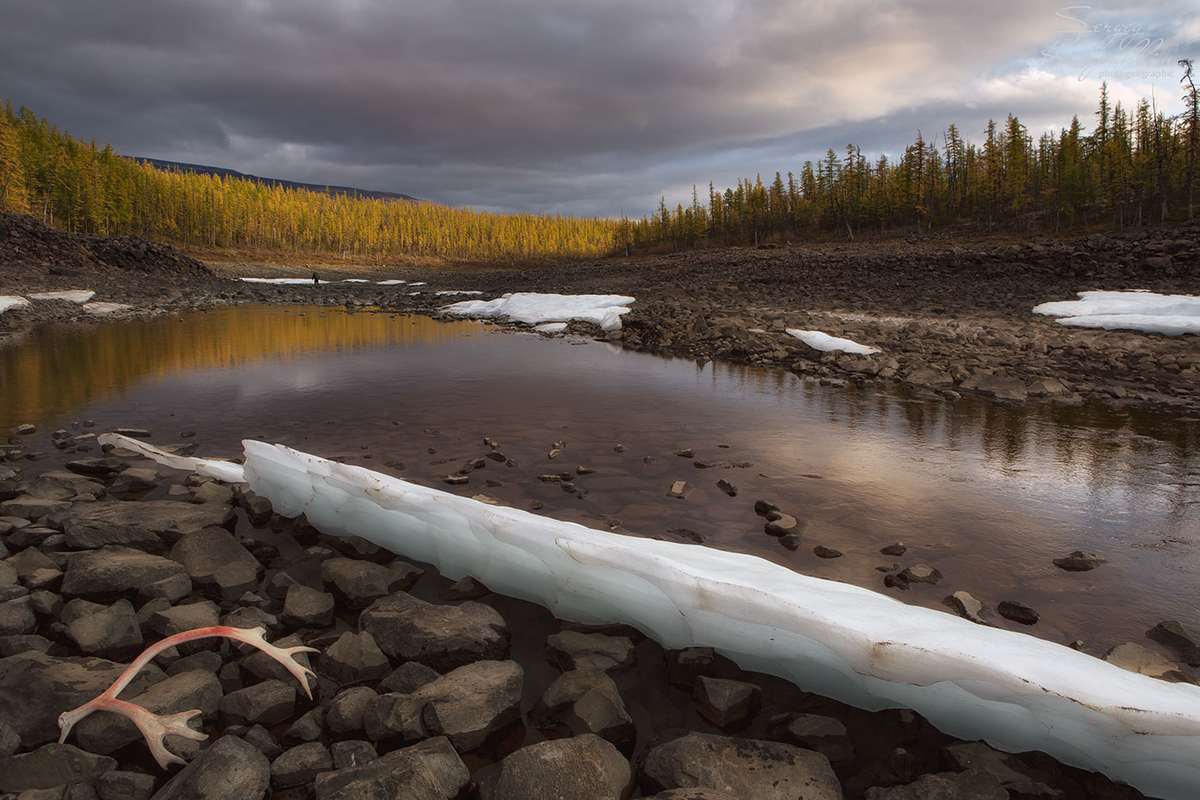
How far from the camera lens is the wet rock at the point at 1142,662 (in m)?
3.14

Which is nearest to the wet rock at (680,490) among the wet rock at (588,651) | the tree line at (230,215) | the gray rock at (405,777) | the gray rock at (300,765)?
the wet rock at (588,651)

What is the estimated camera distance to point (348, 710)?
2648mm

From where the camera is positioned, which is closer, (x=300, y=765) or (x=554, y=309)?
(x=300, y=765)

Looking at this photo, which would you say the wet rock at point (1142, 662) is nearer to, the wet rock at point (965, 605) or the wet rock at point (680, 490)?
the wet rock at point (965, 605)

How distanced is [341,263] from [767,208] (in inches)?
2607

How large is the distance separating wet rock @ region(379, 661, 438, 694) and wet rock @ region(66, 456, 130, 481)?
4.82 meters

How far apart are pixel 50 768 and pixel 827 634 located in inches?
129

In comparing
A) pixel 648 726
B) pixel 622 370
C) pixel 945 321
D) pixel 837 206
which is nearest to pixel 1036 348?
pixel 945 321

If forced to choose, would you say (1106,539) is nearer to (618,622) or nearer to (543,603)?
(618,622)

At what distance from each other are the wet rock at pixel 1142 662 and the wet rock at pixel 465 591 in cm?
366

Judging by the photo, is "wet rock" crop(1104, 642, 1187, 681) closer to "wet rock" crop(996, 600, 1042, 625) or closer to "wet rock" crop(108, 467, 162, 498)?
"wet rock" crop(996, 600, 1042, 625)

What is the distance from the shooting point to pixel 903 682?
2.61 m

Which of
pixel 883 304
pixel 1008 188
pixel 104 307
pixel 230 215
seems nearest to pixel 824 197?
pixel 1008 188

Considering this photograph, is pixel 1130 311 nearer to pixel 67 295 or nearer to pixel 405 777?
pixel 405 777
